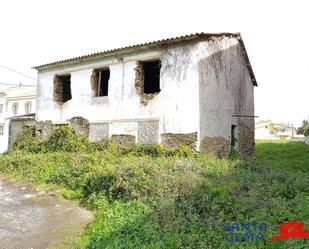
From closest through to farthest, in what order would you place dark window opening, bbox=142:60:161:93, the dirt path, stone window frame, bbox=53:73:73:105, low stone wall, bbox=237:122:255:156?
the dirt path
dark window opening, bbox=142:60:161:93
low stone wall, bbox=237:122:255:156
stone window frame, bbox=53:73:73:105

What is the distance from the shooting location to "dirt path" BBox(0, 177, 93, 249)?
5.51 m

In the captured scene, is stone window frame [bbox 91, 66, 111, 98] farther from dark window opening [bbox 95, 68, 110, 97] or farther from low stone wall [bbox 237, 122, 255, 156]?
low stone wall [bbox 237, 122, 255, 156]

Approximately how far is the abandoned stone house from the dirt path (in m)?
5.23

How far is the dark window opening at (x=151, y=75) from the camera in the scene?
1382 centimetres

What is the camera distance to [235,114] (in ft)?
48.6

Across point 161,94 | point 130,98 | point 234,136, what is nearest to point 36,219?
point 161,94

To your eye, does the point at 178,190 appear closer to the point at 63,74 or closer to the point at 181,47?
the point at 181,47

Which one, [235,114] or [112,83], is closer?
[112,83]

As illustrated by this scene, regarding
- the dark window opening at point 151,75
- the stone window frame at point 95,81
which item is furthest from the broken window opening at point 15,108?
the dark window opening at point 151,75

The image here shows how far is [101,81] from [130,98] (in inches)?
133

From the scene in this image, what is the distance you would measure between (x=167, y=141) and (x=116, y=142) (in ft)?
8.66

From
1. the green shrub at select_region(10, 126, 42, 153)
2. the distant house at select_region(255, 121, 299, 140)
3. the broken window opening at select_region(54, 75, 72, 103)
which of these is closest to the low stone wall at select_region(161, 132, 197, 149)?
the green shrub at select_region(10, 126, 42, 153)

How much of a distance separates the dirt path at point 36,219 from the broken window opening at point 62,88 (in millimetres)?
8021

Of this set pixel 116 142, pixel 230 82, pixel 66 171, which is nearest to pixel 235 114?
pixel 230 82
